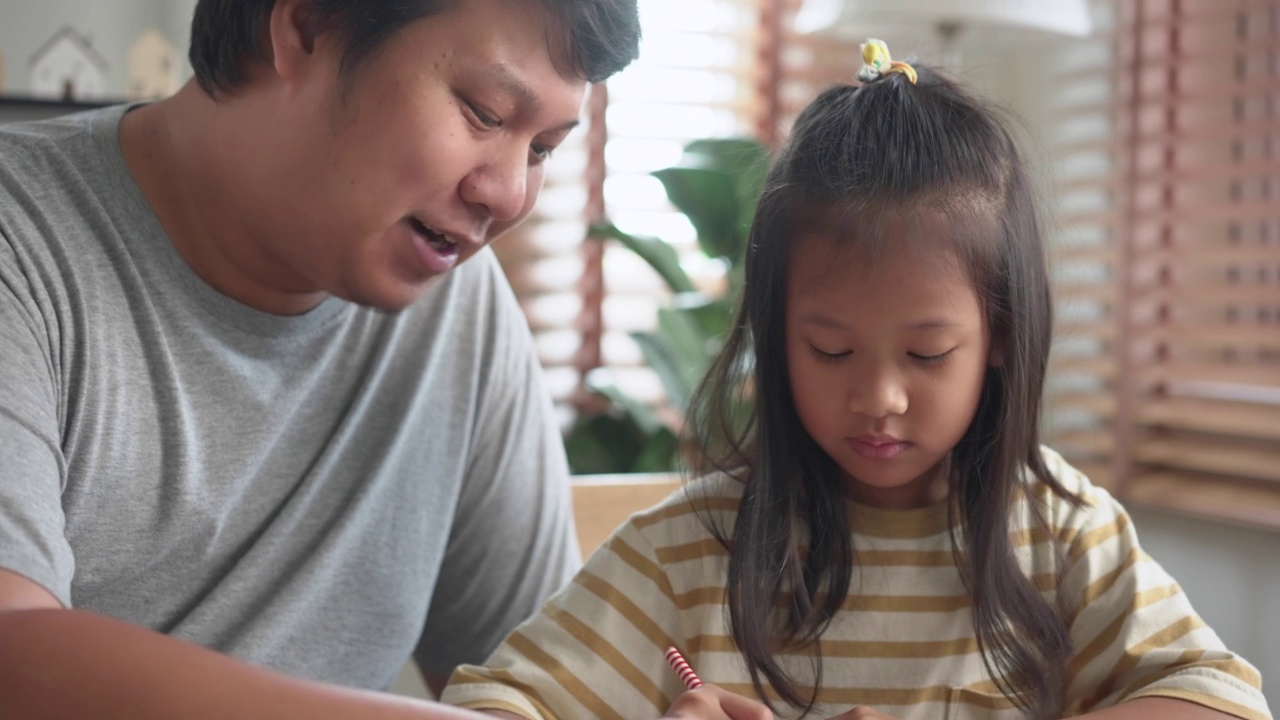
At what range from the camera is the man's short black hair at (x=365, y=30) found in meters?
1.04

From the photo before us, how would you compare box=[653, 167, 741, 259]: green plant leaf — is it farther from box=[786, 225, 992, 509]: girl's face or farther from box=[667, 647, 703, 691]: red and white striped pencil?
box=[667, 647, 703, 691]: red and white striped pencil

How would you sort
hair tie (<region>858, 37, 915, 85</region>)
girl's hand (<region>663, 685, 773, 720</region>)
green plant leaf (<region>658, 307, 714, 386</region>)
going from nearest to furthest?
girl's hand (<region>663, 685, 773, 720</region>) → hair tie (<region>858, 37, 915, 85</region>) → green plant leaf (<region>658, 307, 714, 386</region>)

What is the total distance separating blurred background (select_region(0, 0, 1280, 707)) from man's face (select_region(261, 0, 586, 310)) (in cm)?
138

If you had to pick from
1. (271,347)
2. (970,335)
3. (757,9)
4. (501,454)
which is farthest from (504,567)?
(757,9)

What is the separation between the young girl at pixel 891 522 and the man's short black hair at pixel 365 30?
18 cm

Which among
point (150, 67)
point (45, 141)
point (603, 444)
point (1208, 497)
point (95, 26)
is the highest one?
point (95, 26)

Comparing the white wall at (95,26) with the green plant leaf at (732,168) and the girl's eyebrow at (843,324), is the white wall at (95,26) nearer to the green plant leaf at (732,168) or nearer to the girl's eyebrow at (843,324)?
the green plant leaf at (732,168)

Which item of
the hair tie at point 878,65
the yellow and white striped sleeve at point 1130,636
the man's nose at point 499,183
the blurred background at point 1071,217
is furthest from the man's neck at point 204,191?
the blurred background at point 1071,217

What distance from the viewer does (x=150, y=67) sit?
2.73m

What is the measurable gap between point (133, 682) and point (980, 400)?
26.5 inches

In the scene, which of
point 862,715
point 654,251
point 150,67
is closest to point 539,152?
point 862,715

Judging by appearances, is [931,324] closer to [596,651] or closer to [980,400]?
[980,400]

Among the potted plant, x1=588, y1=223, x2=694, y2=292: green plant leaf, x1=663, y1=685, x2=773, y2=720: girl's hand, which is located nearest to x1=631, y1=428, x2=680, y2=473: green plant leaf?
the potted plant

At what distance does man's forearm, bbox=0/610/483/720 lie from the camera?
0.69 metres
